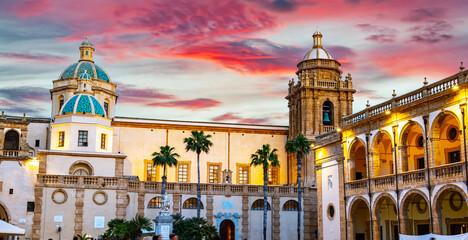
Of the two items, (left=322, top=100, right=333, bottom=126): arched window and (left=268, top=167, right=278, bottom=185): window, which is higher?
(left=322, top=100, right=333, bottom=126): arched window

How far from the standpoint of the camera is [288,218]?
205ft

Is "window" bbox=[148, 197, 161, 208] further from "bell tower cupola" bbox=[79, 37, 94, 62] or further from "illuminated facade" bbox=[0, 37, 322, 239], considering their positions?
"bell tower cupola" bbox=[79, 37, 94, 62]

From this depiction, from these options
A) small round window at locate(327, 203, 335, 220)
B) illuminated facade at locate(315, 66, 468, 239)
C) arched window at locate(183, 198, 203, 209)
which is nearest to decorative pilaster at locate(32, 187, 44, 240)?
arched window at locate(183, 198, 203, 209)

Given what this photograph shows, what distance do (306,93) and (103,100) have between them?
23426 mm

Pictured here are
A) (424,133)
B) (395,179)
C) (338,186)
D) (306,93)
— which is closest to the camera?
(424,133)

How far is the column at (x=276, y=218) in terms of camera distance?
61.3 metres

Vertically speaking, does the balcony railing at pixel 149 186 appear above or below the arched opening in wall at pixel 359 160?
below

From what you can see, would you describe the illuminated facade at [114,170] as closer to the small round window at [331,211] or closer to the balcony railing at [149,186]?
the balcony railing at [149,186]

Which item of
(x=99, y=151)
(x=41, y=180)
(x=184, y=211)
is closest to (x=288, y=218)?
(x=184, y=211)

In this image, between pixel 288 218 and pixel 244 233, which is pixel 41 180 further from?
pixel 288 218

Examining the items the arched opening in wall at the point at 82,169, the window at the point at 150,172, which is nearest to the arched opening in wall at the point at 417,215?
the arched opening in wall at the point at 82,169

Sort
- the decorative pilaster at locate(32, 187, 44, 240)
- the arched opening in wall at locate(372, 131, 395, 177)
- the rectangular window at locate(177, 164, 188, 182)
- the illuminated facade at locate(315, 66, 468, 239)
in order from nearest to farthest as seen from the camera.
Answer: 1. the illuminated facade at locate(315, 66, 468, 239)
2. the arched opening in wall at locate(372, 131, 395, 177)
3. the decorative pilaster at locate(32, 187, 44, 240)
4. the rectangular window at locate(177, 164, 188, 182)

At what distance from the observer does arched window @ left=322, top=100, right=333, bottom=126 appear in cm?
6738

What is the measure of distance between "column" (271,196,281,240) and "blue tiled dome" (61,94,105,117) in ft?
64.5
